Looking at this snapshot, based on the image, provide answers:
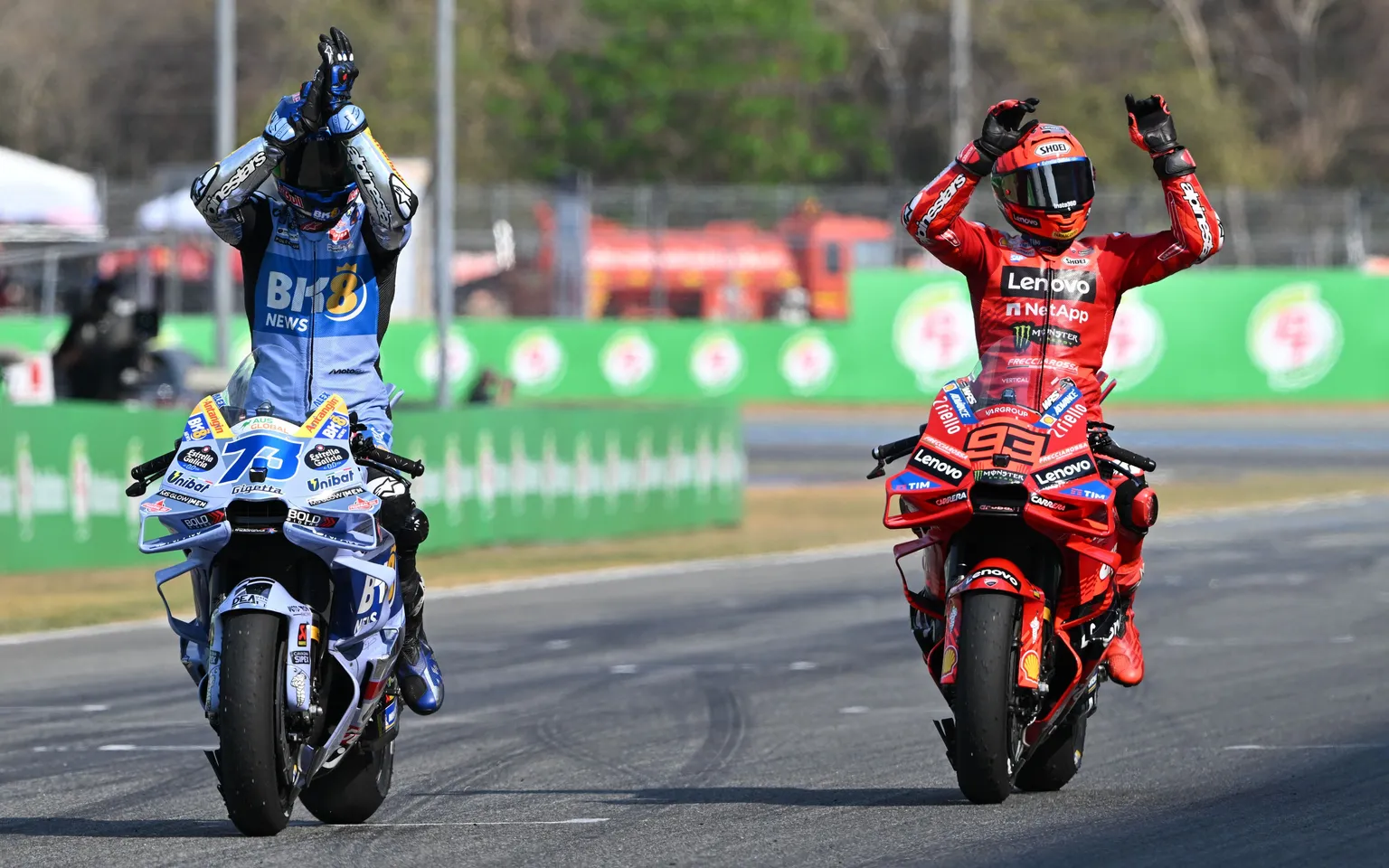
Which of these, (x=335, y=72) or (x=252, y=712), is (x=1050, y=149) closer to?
(x=335, y=72)

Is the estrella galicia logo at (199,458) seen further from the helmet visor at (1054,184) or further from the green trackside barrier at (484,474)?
the green trackside barrier at (484,474)

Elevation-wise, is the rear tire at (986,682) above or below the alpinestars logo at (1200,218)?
below

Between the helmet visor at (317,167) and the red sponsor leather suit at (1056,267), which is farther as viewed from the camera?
the red sponsor leather suit at (1056,267)

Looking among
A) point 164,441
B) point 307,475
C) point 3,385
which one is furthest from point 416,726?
point 3,385

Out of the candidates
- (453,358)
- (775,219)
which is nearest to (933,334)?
(775,219)

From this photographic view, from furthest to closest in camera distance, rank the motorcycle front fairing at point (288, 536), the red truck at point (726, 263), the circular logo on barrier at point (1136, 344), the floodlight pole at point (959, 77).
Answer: the floodlight pole at point (959, 77), the red truck at point (726, 263), the circular logo on barrier at point (1136, 344), the motorcycle front fairing at point (288, 536)

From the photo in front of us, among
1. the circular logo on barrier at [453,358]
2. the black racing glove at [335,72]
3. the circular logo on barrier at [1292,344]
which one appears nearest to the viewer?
the black racing glove at [335,72]

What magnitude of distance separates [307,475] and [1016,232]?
281 cm

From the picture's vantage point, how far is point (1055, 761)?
23.6 feet

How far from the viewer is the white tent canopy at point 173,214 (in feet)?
102

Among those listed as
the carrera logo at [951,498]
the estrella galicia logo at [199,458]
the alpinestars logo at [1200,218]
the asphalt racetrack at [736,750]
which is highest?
the alpinestars logo at [1200,218]

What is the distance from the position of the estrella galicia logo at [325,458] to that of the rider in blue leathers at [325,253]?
0.27 meters

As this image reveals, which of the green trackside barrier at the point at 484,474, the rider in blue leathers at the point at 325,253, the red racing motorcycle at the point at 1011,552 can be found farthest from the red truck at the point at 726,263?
the rider in blue leathers at the point at 325,253

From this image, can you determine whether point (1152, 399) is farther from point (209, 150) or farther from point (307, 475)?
point (209, 150)
